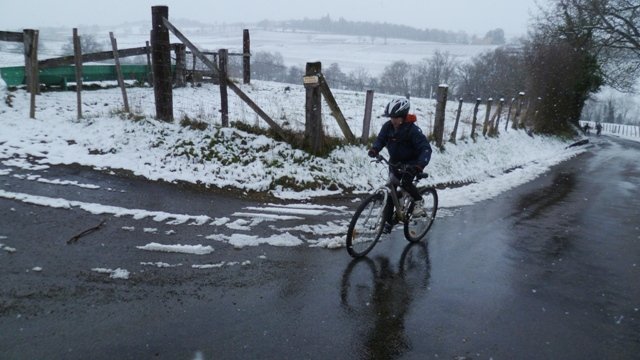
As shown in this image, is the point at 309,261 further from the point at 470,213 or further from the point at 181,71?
the point at 181,71

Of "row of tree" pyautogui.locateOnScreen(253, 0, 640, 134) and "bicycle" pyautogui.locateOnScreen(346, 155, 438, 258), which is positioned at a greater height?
"row of tree" pyautogui.locateOnScreen(253, 0, 640, 134)

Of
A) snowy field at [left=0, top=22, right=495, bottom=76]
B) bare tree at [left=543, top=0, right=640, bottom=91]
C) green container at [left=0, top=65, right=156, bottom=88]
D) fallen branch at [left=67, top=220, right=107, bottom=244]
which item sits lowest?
fallen branch at [left=67, top=220, right=107, bottom=244]

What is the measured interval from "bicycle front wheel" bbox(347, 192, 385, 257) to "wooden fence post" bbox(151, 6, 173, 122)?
19.4ft

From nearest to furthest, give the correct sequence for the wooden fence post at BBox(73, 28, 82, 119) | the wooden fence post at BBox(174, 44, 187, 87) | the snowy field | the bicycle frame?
1. the bicycle frame
2. the wooden fence post at BBox(73, 28, 82, 119)
3. the wooden fence post at BBox(174, 44, 187, 87)
4. the snowy field

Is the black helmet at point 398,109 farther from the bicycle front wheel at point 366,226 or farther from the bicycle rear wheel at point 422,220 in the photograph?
the bicycle rear wheel at point 422,220

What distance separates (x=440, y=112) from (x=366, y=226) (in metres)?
7.36

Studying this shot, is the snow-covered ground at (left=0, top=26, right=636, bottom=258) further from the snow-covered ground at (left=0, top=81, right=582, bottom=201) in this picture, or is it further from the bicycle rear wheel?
the bicycle rear wheel

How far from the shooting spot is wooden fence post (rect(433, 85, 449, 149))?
11867mm

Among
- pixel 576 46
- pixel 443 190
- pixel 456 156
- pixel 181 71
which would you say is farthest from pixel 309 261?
pixel 576 46

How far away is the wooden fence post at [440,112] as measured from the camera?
38.9 feet

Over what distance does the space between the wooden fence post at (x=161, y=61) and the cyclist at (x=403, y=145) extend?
572 cm

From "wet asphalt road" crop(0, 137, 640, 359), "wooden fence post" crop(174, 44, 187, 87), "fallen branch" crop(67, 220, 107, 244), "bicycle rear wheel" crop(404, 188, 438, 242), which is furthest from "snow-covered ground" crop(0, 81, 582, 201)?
"wooden fence post" crop(174, 44, 187, 87)

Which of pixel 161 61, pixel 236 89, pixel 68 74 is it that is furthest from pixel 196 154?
pixel 68 74

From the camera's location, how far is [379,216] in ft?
19.0
